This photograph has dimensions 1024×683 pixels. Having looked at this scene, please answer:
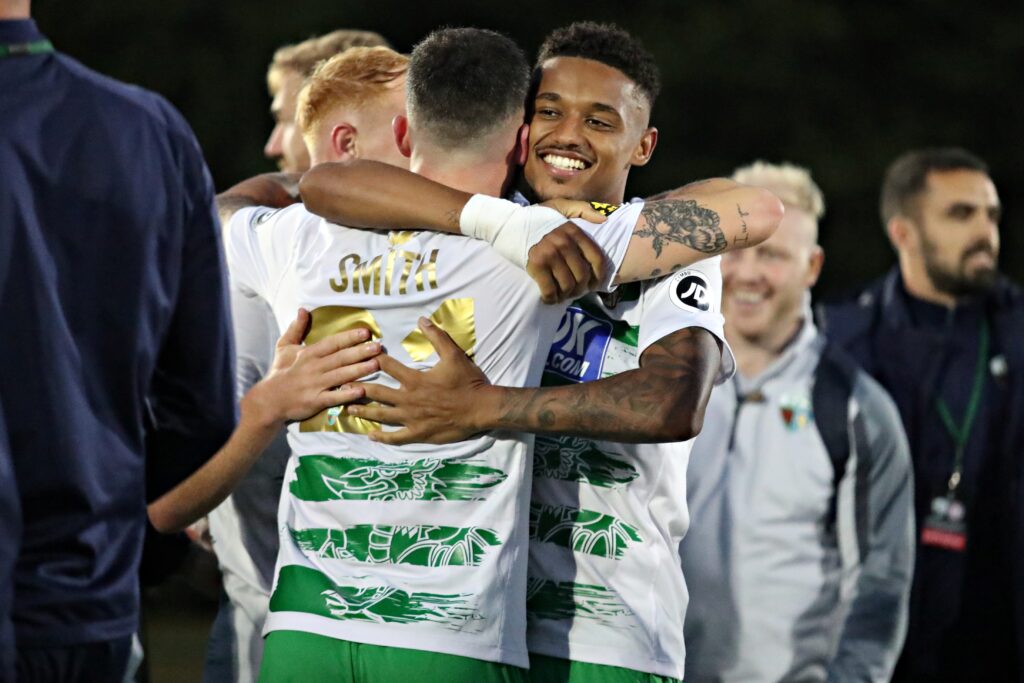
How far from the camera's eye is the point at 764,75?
12000 mm

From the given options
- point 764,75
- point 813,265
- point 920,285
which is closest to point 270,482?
point 813,265

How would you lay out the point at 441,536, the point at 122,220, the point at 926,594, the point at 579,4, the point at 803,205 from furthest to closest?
the point at 579,4 → the point at 926,594 → the point at 803,205 → the point at 441,536 → the point at 122,220

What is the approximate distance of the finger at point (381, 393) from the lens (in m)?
2.70

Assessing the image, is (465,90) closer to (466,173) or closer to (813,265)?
(466,173)

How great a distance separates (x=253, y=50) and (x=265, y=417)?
9.33 metres

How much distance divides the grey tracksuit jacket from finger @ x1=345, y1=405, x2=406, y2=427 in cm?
210

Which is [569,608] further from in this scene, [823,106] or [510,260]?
[823,106]

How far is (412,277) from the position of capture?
2.73m

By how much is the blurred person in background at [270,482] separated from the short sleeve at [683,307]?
1098 mm

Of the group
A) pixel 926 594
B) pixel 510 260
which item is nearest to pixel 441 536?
pixel 510 260

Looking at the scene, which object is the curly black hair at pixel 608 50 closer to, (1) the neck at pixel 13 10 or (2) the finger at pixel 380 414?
(2) the finger at pixel 380 414

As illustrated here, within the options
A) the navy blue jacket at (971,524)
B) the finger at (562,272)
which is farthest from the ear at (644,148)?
the navy blue jacket at (971,524)

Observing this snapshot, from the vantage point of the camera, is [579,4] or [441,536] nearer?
[441,536]

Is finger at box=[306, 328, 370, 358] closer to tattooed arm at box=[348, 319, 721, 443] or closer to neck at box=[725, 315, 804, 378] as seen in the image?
tattooed arm at box=[348, 319, 721, 443]
